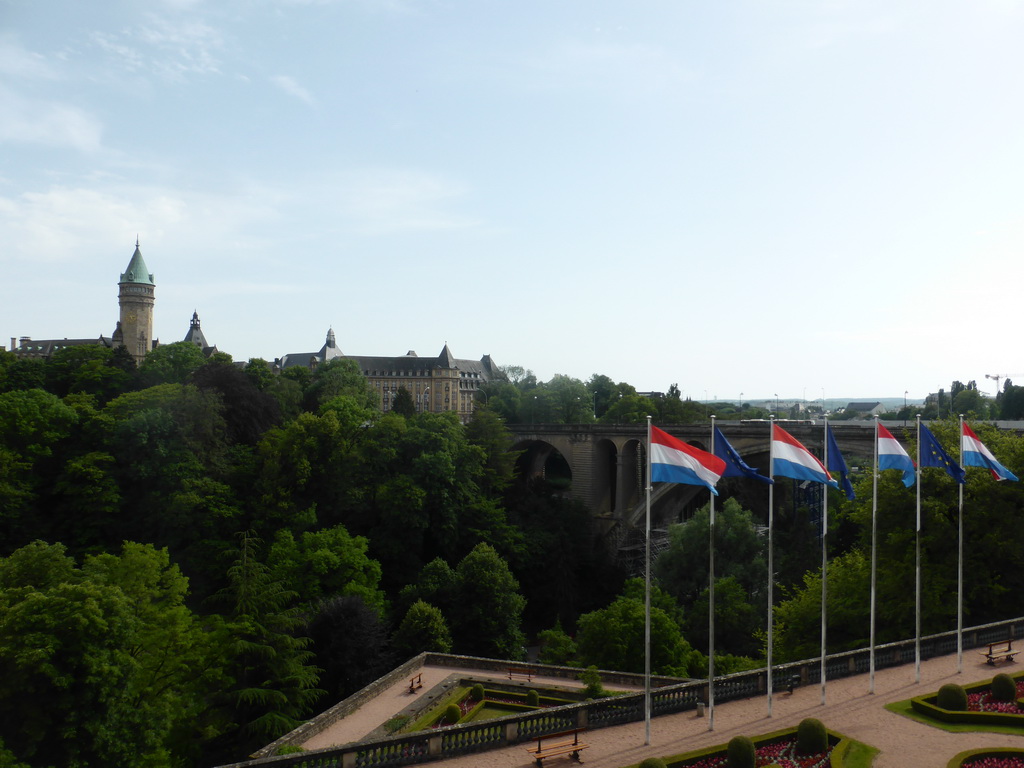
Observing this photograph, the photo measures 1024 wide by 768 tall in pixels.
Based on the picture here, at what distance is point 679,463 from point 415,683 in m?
16.2

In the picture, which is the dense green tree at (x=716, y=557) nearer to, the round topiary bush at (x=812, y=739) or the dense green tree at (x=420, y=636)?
the dense green tree at (x=420, y=636)

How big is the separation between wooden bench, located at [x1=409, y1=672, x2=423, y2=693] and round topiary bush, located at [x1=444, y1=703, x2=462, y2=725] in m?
3.46

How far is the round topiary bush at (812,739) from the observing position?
1543 centimetres

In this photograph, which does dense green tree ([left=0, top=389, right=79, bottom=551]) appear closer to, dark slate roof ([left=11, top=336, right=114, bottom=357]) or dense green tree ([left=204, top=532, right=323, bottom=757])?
dense green tree ([left=204, top=532, right=323, bottom=757])

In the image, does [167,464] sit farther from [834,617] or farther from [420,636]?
[834,617]

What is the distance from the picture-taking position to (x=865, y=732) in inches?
654

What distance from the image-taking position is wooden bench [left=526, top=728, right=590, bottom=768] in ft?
49.1

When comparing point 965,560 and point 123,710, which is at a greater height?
point 965,560

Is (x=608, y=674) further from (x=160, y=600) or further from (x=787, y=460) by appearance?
(x=160, y=600)

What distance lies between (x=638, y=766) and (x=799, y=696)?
665 cm

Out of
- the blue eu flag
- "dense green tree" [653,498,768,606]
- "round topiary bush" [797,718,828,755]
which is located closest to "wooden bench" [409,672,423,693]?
"round topiary bush" [797,718,828,755]

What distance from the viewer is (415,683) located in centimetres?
2777

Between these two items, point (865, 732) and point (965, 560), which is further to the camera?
point (965, 560)

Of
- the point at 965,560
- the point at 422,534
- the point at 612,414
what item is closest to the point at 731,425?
the point at 422,534
